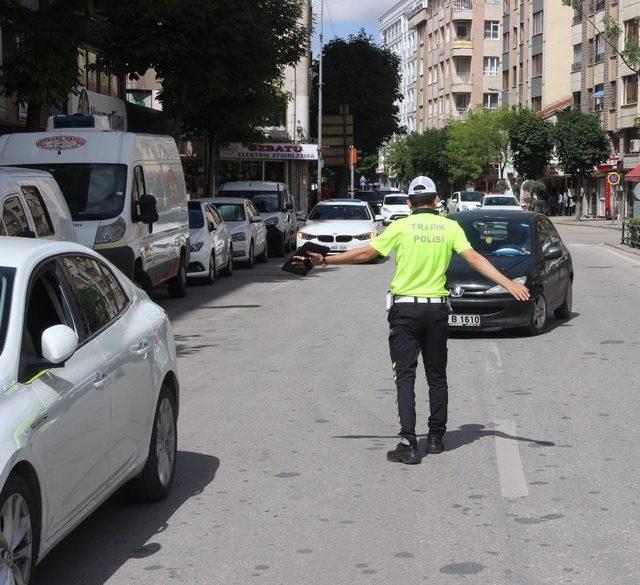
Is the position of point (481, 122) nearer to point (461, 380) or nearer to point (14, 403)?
point (461, 380)

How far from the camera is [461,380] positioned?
11258 mm

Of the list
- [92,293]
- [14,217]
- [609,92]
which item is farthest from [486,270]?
[609,92]

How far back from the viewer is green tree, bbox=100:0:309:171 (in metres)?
30.4

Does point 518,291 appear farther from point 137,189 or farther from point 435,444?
point 137,189

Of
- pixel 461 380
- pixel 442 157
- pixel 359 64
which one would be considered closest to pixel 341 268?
pixel 461 380

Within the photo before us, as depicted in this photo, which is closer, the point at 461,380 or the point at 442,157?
the point at 461,380

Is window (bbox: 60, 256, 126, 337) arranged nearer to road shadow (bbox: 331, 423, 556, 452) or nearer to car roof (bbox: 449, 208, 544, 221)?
road shadow (bbox: 331, 423, 556, 452)

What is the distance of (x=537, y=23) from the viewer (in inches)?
3551

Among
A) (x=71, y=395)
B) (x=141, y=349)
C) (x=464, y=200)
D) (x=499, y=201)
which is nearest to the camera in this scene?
(x=71, y=395)

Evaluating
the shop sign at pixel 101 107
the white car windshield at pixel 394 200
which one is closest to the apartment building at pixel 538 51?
the white car windshield at pixel 394 200

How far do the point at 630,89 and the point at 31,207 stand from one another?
2421 inches

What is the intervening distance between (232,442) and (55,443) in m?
3.55

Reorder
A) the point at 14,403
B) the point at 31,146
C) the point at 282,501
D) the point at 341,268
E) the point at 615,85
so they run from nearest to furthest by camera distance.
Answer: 1. the point at 14,403
2. the point at 282,501
3. the point at 31,146
4. the point at 341,268
5. the point at 615,85

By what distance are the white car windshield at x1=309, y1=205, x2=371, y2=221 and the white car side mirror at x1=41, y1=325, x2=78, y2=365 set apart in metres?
26.2
